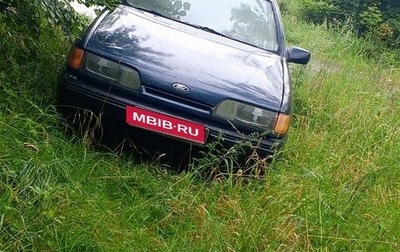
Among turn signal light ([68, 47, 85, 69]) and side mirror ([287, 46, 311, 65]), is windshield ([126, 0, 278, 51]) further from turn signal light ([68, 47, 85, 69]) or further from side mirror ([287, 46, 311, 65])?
turn signal light ([68, 47, 85, 69])

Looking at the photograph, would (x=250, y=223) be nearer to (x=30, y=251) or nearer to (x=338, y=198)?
(x=338, y=198)

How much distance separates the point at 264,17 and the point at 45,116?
6.97ft

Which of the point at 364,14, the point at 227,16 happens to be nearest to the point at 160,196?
the point at 227,16

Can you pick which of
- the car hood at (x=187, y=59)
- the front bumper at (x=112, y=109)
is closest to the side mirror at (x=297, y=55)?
the car hood at (x=187, y=59)

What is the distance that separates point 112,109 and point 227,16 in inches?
64.0

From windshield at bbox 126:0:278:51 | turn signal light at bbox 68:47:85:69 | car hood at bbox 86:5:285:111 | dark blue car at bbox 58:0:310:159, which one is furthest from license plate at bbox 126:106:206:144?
windshield at bbox 126:0:278:51

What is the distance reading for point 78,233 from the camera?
2.58 metres

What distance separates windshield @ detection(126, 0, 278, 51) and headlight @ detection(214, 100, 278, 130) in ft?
Result: 3.37

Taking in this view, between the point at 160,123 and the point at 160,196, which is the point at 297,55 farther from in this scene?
the point at 160,196

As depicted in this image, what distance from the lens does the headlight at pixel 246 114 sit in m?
3.44

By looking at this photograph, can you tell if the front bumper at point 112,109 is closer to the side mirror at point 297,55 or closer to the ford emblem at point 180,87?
the ford emblem at point 180,87

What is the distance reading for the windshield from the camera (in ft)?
14.3

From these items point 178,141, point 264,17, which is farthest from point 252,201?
point 264,17

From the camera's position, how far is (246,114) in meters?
3.48
